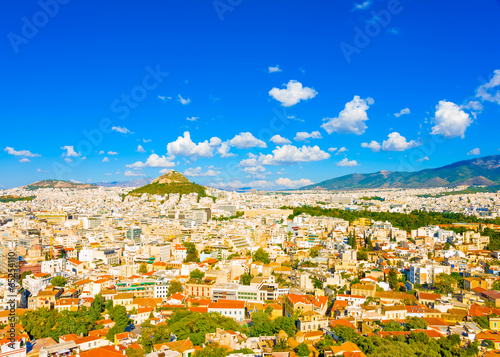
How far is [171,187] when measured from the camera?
4959 cm

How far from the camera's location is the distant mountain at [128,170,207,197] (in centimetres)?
4853

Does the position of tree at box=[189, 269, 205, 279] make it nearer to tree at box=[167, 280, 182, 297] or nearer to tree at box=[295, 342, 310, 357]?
tree at box=[167, 280, 182, 297]

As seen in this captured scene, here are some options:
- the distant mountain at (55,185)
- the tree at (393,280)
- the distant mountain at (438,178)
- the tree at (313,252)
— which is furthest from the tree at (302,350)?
the distant mountain at (438,178)

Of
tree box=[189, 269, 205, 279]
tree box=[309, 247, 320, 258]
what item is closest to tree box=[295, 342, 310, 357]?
tree box=[189, 269, 205, 279]

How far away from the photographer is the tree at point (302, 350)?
324 inches

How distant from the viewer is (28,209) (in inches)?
1458

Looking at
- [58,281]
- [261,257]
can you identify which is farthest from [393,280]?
[58,281]

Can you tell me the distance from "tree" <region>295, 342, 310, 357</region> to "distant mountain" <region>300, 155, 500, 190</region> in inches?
3109

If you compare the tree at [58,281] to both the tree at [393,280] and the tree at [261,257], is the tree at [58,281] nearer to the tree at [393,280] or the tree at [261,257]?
the tree at [261,257]

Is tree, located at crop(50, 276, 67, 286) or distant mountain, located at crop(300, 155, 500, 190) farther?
distant mountain, located at crop(300, 155, 500, 190)

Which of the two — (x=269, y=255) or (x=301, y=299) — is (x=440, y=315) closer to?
(x=301, y=299)

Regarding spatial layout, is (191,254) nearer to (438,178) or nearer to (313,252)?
(313,252)

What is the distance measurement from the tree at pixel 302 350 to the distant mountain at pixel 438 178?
259 ft

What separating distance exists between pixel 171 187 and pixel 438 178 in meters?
68.1
